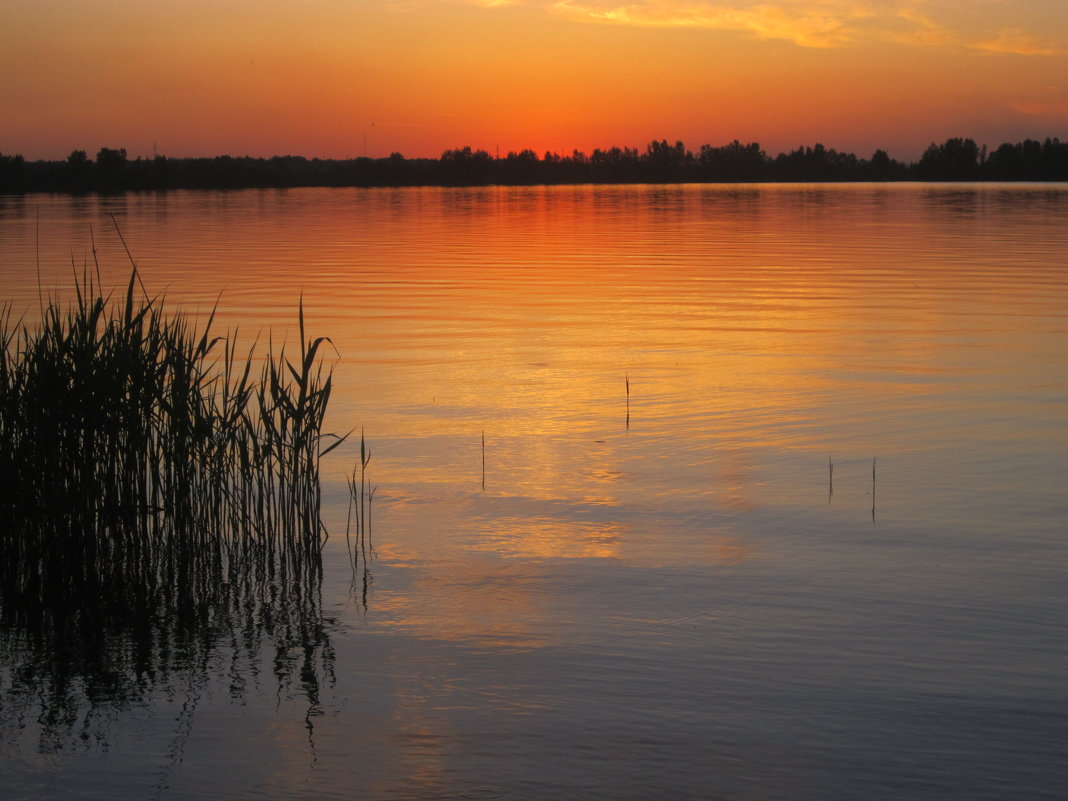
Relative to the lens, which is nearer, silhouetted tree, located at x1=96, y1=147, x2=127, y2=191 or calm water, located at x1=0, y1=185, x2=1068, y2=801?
calm water, located at x1=0, y1=185, x2=1068, y2=801

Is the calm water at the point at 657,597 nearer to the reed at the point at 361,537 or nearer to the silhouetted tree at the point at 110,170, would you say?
the reed at the point at 361,537

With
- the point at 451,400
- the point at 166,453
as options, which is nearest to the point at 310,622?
the point at 166,453

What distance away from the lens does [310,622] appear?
238 inches

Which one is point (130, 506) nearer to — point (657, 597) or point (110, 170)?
point (657, 597)

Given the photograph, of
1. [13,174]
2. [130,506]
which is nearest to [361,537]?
[130,506]

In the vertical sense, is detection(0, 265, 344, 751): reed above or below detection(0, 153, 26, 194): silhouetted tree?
below

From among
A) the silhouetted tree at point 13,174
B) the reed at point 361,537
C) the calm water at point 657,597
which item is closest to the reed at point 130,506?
the reed at point 361,537

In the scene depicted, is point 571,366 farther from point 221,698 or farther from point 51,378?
point 221,698

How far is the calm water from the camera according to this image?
4.52 meters

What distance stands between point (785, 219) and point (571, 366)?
4024cm

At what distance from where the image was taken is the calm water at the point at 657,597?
14.8 feet

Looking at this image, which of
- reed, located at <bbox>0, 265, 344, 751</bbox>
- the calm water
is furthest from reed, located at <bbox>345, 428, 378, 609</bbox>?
reed, located at <bbox>0, 265, 344, 751</bbox>

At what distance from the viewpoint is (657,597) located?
6344mm

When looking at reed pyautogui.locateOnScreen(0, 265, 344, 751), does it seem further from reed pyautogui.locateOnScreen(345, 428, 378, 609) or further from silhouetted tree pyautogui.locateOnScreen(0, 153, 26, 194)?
silhouetted tree pyautogui.locateOnScreen(0, 153, 26, 194)
